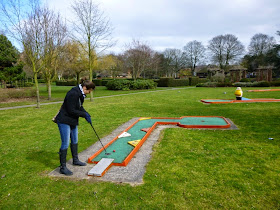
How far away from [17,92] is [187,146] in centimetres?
1702

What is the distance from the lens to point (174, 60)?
57375mm

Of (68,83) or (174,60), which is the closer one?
(68,83)

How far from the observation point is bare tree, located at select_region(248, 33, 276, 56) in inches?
1793

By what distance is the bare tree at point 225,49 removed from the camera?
1750 inches

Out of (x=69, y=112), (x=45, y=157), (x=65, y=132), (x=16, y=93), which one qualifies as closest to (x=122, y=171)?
(x=65, y=132)

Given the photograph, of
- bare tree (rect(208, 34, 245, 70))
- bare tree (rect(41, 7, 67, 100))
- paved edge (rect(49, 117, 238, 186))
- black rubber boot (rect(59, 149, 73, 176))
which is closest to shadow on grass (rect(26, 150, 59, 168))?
paved edge (rect(49, 117, 238, 186))

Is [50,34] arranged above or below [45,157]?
above

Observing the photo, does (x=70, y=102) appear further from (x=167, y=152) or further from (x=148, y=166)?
(x=167, y=152)

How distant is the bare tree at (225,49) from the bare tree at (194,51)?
5709 millimetres

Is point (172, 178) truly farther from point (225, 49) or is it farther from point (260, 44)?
point (260, 44)

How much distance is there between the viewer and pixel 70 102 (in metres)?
3.31

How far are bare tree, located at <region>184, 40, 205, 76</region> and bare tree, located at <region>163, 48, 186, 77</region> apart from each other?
199 cm

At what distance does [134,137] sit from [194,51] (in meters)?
53.4

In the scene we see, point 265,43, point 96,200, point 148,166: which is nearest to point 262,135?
point 148,166
